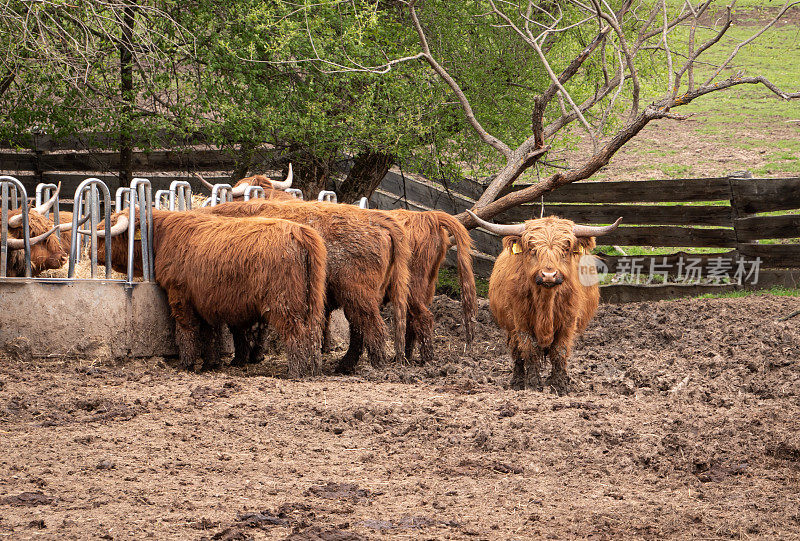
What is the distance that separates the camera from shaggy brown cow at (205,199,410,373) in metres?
7.72

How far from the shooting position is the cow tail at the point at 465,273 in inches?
333

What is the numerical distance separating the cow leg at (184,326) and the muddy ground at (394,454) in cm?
29

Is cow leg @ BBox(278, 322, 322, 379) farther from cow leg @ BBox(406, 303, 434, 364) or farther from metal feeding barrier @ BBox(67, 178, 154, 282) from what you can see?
cow leg @ BBox(406, 303, 434, 364)

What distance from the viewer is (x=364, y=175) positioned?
43.9 ft

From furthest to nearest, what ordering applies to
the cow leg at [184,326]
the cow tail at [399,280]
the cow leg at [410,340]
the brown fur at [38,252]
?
the cow leg at [410,340]
the brown fur at [38,252]
the cow tail at [399,280]
the cow leg at [184,326]

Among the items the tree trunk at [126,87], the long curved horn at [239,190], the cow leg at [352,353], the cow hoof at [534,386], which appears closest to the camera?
the cow hoof at [534,386]

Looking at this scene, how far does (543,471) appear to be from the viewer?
459 cm

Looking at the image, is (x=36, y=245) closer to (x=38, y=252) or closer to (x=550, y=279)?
(x=38, y=252)

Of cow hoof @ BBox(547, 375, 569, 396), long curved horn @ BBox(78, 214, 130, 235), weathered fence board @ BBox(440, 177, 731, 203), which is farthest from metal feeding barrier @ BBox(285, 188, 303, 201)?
cow hoof @ BBox(547, 375, 569, 396)

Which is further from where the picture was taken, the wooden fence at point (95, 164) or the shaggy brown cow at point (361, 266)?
the wooden fence at point (95, 164)

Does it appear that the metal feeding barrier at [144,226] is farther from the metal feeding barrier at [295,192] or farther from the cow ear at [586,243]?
the cow ear at [586,243]

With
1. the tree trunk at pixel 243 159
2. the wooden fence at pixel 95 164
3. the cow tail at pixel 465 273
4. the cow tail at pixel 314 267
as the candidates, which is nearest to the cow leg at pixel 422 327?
the cow tail at pixel 465 273

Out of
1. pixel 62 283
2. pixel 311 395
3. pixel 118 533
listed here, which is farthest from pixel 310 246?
pixel 118 533

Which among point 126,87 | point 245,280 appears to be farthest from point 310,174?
point 245,280
